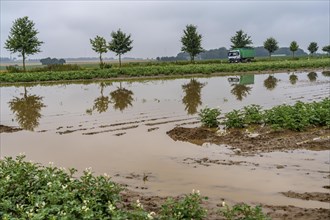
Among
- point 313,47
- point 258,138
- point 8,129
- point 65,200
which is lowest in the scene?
point 258,138

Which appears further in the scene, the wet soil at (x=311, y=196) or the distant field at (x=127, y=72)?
the distant field at (x=127, y=72)

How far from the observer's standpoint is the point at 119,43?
214 feet

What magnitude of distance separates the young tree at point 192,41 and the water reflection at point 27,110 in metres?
43.4

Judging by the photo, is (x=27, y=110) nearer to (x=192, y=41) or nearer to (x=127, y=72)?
(x=127, y=72)

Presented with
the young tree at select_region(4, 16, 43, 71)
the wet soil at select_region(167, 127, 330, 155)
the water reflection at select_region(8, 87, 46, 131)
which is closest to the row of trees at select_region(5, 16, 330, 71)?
the young tree at select_region(4, 16, 43, 71)

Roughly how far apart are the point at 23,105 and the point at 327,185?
22172 millimetres

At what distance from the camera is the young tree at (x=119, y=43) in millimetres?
65125

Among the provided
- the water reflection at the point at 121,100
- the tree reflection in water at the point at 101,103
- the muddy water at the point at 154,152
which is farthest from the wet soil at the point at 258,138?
the water reflection at the point at 121,100

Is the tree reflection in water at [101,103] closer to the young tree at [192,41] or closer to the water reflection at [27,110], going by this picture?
the water reflection at [27,110]

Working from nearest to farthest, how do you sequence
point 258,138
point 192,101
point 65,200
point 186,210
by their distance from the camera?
point 186,210 → point 65,200 → point 258,138 → point 192,101

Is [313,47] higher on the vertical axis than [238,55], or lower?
higher

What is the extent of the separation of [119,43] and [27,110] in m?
42.1

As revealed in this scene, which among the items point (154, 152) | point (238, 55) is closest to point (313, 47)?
point (238, 55)

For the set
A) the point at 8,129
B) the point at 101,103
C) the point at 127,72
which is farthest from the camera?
the point at 127,72
